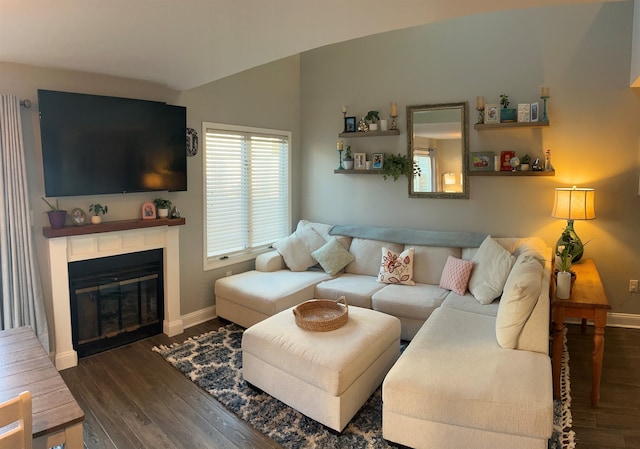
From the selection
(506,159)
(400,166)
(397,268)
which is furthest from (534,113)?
(397,268)

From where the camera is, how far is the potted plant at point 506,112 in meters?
4.04

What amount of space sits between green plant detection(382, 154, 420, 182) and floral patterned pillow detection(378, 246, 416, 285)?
0.93 metres

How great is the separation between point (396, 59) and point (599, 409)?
12.5 feet

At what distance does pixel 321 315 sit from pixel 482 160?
96.3 inches

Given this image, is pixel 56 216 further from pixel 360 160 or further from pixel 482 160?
pixel 482 160

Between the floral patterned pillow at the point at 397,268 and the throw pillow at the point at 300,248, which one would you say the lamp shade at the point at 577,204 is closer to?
the floral patterned pillow at the point at 397,268

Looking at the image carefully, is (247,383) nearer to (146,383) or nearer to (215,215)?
(146,383)

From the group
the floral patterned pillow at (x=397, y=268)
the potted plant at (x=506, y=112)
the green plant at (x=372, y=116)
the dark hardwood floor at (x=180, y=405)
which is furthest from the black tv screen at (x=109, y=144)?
the potted plant at (x=506, y=112)

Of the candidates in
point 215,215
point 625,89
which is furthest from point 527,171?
point 215,215

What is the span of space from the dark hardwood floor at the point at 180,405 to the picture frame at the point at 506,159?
5.77 ft

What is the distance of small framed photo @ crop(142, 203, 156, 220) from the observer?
375cm

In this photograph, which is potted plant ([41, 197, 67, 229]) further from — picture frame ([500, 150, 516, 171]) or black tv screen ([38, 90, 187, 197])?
picture frame ([500, 150, 516, 171])

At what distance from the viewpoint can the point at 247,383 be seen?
3.02m

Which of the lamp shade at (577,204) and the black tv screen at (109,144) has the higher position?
the black tv screen at (109,144)
